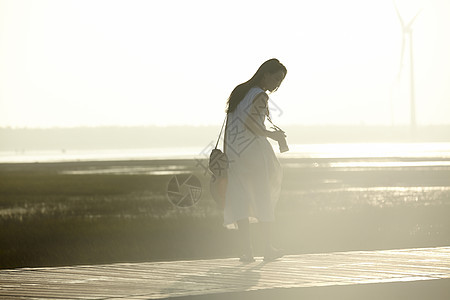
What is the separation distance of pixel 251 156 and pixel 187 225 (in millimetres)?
15631

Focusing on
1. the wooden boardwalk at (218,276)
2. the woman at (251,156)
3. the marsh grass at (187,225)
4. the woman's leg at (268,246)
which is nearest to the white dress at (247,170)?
the woman at (251,156)

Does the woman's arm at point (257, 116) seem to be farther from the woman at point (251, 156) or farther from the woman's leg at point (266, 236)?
the woman's leg at point (266, 236)

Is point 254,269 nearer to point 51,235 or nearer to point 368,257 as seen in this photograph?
point 368,257

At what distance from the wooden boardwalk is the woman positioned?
0.50m

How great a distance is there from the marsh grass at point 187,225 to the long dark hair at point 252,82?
8084 mm

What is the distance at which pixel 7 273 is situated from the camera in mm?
11477

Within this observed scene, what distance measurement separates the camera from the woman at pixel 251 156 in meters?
11.9

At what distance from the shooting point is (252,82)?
12.0 m

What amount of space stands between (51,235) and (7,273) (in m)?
14.5

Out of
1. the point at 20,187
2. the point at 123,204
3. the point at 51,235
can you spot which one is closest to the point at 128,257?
the point at 51,235

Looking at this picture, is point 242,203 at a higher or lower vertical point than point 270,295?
higher

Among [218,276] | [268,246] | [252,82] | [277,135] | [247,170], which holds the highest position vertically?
[252,82]

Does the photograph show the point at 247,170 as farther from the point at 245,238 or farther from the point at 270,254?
the point at 270,254

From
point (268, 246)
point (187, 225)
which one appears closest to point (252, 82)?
point (268, 246)
